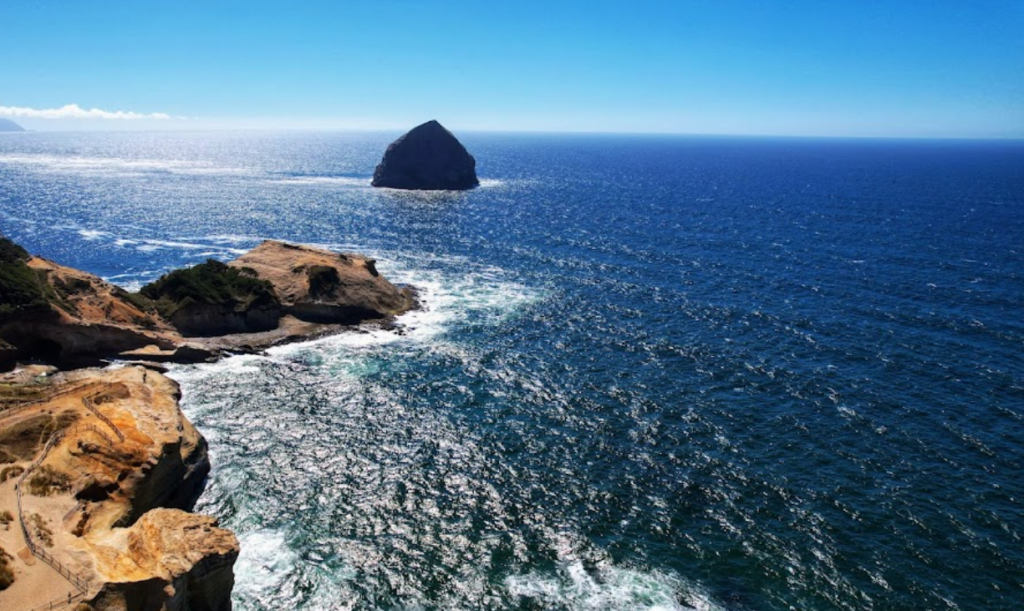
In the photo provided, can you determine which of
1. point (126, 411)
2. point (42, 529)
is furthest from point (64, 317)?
point (42, 529)

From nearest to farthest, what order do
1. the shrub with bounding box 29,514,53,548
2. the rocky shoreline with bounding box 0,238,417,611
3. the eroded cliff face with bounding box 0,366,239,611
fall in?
the eroded cliff face with bounding box 0,366,239,611
the rocky shoreline with bounding box 0,238,417,611
the shrub with bounding box 29,514,53,548

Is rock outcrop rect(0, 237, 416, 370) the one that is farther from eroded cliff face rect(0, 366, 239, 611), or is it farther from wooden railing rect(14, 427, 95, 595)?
wooden railing rect(14, 427, 95, 595)

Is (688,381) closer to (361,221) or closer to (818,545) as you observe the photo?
(818,545)

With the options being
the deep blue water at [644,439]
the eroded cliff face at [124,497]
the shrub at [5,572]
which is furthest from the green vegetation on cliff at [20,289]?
the shrub at [5,572]

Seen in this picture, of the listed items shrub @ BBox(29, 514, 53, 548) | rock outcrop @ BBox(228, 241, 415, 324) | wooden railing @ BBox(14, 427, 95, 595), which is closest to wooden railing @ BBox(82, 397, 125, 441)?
wooden railing @ BBox(14, 427, 95, 595)

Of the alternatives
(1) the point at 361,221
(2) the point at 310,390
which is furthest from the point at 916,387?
(1) the point at 361,221

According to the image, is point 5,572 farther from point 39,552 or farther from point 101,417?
point 101,417
